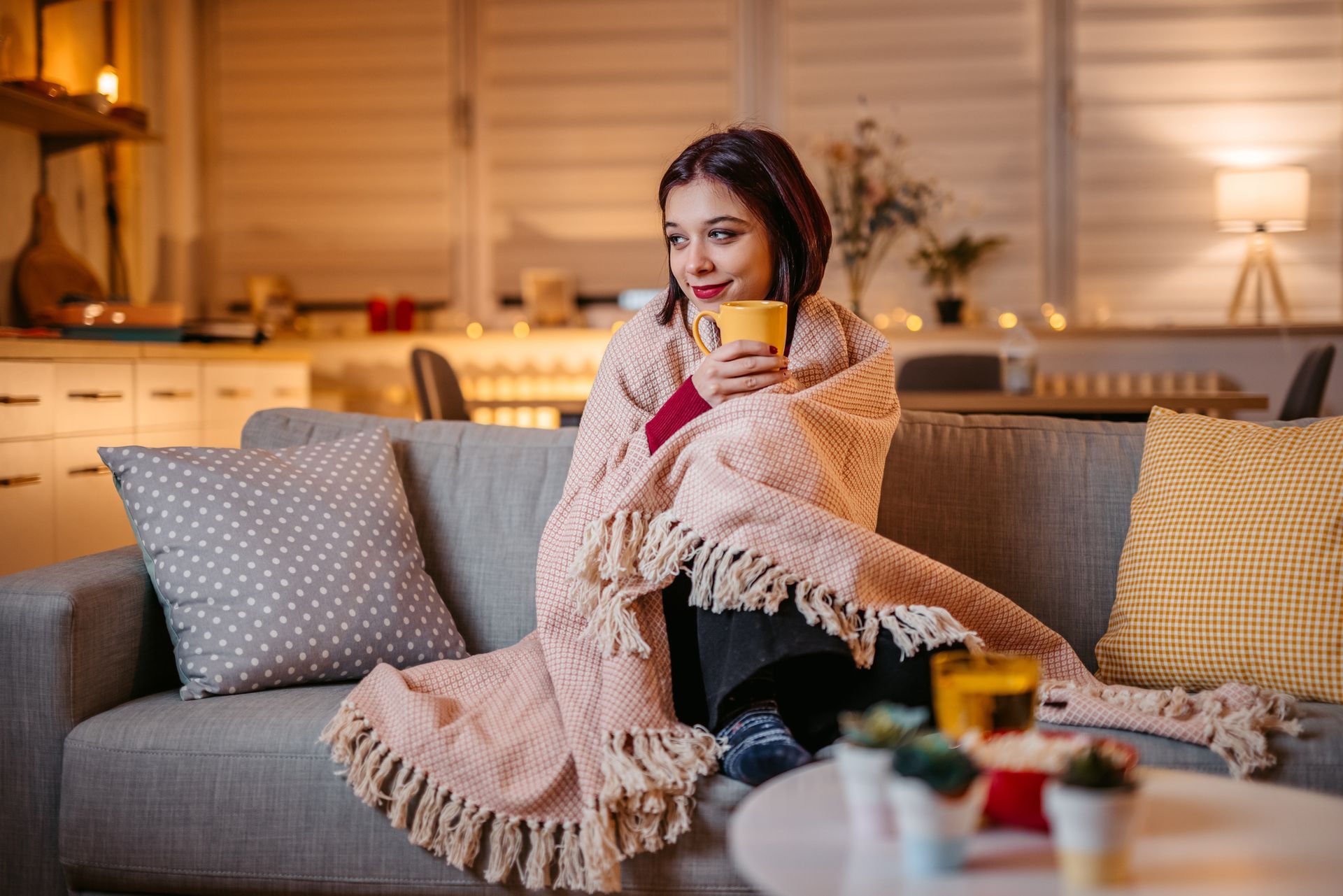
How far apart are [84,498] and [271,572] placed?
1669 millimetres

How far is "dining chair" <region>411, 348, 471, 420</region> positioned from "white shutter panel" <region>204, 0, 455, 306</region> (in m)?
1.32

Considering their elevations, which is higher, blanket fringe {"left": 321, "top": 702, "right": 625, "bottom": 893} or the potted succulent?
the potted succulent

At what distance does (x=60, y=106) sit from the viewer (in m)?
3.41

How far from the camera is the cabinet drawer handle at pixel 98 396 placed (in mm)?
2908

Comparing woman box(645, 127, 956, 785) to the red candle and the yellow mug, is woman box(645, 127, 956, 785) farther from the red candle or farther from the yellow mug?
the red candle

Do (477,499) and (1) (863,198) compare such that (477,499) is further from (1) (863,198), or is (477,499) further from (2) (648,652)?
(1) (863,198)

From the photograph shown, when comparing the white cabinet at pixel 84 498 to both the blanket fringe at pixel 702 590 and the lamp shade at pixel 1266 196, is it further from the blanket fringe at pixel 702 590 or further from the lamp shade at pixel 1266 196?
the lamp shade at pixel 1266 196

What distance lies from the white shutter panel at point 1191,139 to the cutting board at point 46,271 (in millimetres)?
3646

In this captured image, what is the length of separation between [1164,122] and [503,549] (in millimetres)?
3681

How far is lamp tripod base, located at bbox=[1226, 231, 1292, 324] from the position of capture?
14.3 feet

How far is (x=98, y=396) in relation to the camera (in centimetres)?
299

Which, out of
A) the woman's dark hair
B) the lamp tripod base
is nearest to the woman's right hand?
the woman's dark hair

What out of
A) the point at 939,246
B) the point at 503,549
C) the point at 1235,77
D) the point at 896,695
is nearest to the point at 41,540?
the point at 503,549

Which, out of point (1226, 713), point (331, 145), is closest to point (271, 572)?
point (1226, 713)
